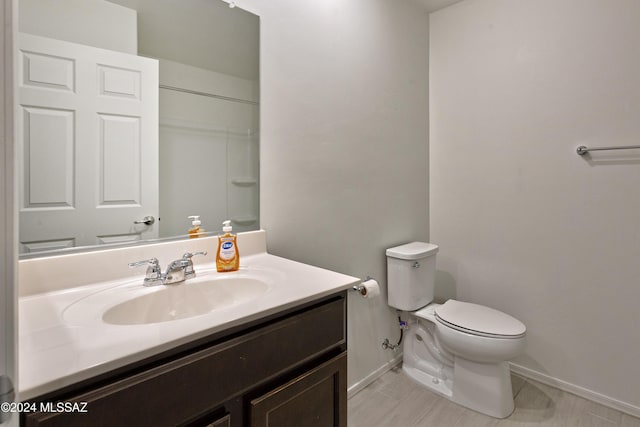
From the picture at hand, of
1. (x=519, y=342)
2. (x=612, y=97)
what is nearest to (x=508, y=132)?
(x=612, y=97)

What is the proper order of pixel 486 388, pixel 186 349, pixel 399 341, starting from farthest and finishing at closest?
pixel 399 341 < pixel 486 388 < pixel 186 349

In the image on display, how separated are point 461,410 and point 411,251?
0.86 metres

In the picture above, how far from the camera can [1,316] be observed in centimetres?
37

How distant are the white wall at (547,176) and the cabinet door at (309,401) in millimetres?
1556

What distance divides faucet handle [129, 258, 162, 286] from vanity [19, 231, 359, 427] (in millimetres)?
37

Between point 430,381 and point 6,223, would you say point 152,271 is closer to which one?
point 6,223

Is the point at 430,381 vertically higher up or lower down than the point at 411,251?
lower down

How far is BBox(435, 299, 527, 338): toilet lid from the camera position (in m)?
1.58

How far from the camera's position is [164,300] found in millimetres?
964

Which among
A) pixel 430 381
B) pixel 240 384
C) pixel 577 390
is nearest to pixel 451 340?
pixel 430 381

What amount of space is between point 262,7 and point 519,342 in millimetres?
1912

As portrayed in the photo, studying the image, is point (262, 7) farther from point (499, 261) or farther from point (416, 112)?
point (499, 261)

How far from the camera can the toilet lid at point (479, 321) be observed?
158 centimetres

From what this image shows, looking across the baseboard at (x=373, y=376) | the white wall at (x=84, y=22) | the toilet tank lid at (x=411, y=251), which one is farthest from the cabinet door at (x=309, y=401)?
the white wall at (x=84, y=22)
